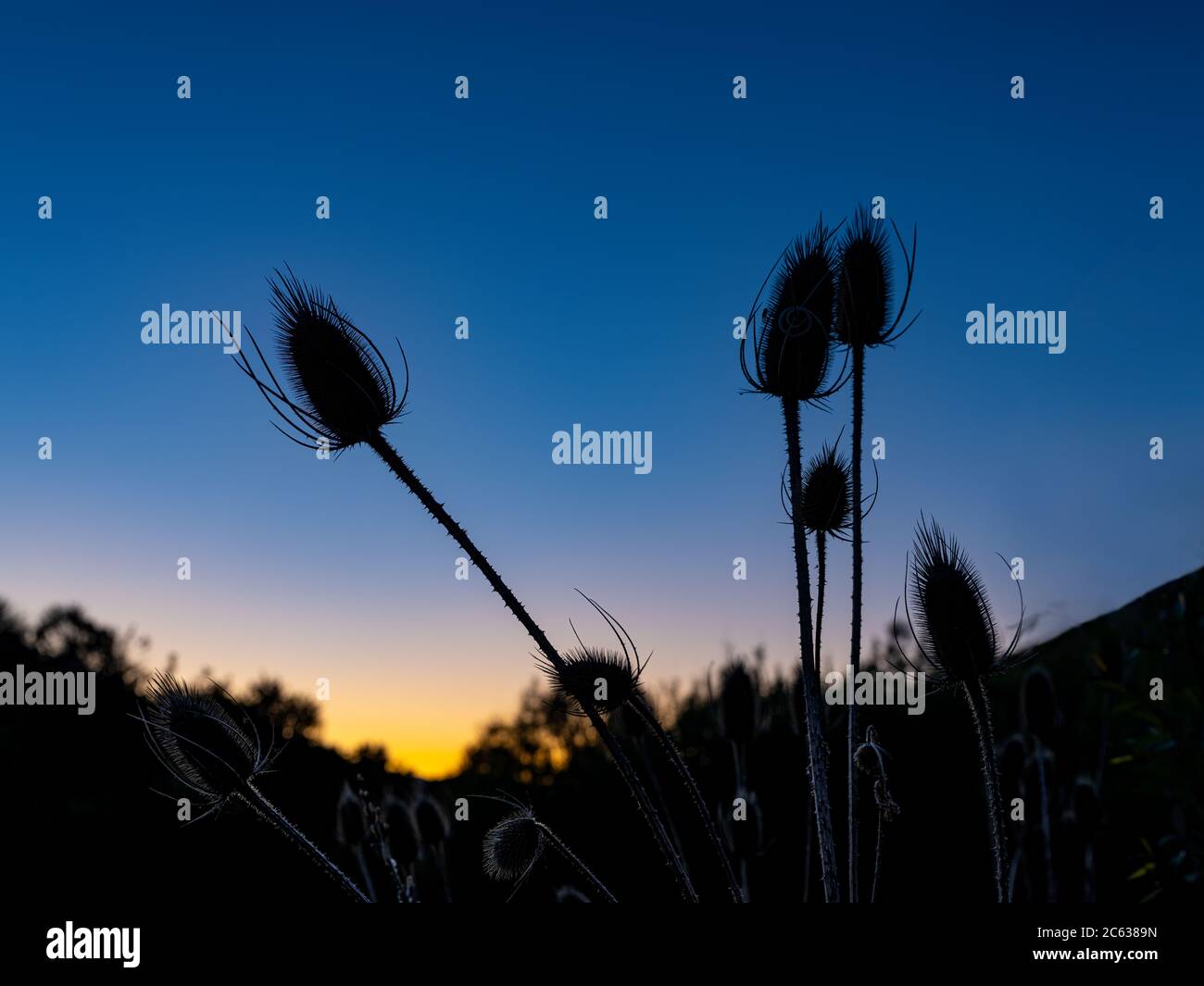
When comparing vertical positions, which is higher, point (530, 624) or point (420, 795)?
point (530, 624)

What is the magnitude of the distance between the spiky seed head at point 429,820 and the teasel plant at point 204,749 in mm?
2595

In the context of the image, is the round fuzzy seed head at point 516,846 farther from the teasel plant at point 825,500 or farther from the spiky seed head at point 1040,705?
the spiky seed head at point 1040,705

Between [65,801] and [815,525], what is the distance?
2178 centimetres

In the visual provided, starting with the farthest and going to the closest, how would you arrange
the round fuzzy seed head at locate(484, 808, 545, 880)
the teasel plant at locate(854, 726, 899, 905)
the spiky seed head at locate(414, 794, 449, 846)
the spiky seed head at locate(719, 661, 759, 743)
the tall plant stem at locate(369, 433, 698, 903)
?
the spiky seed head at locate(414, 794, 449, 846)
the spiky seed head at locate(719, 661, 759, 743)
the round fuzzy seed head at locate(484, 808, 545, 880)
the teasel plant at locate(854, 726, 899, 905)
the tall plant stem at locate(369, 433, 698, 903)

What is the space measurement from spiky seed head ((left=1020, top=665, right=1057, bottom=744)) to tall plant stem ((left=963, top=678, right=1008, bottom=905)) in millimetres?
2901

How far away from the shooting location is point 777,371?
2.69 m

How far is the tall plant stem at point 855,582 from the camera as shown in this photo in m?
2.61

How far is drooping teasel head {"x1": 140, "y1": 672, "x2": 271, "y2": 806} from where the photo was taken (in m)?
2.63

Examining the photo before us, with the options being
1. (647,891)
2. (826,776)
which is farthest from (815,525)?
(647,891)

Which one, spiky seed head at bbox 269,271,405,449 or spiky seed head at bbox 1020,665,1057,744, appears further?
spiky seed head at bbox 1020,665,1057,744

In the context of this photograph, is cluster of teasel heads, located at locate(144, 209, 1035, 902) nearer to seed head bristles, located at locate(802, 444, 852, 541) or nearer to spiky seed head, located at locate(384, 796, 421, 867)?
seed head bristles, located at locate(802, 444, 852, 541)

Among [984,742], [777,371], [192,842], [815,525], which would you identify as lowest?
[192,842]

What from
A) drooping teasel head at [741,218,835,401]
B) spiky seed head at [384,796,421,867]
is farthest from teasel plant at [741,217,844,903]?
spiky seed head at [384,796,421,867]
